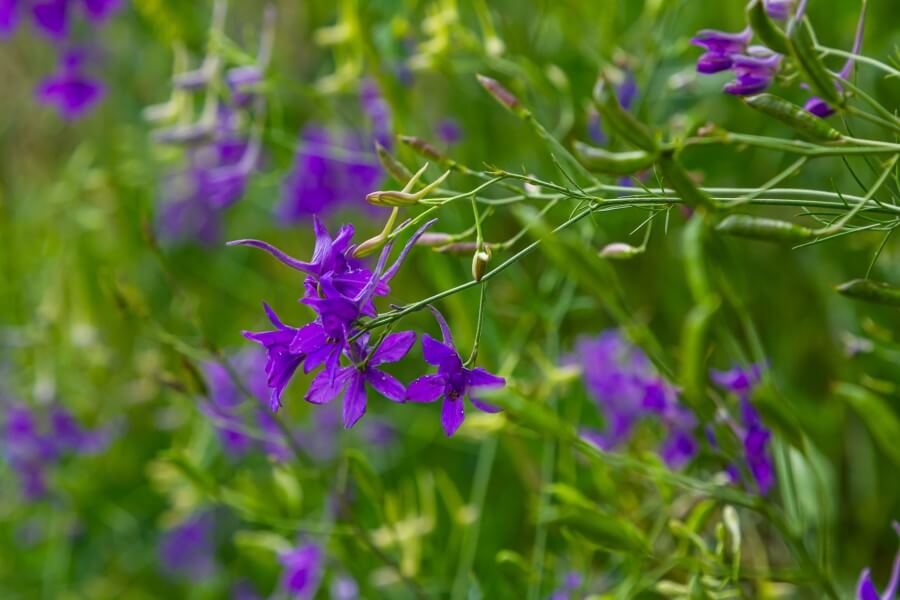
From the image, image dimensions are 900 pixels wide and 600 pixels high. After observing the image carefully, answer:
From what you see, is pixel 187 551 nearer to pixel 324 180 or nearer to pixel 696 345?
pixel 324 180

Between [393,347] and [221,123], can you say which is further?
[221,123]

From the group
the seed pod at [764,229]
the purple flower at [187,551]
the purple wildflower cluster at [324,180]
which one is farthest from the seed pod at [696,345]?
the purple flower at [187,551]

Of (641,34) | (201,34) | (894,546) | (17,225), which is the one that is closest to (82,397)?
(17,225)

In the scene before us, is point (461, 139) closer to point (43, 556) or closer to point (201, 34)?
point (201, 34)

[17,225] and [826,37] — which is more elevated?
[826,37]

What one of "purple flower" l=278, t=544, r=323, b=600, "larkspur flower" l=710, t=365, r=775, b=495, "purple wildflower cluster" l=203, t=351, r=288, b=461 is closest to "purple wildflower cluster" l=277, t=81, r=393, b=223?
"purple wildflower cluster" l=203, t=351, r=288, b=461

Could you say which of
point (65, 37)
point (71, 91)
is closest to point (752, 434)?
point (65, 37)

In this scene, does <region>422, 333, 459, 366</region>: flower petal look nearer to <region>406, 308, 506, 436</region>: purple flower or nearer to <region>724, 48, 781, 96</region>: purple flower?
<region>406, 308, 506, 436</region>: purple flower
